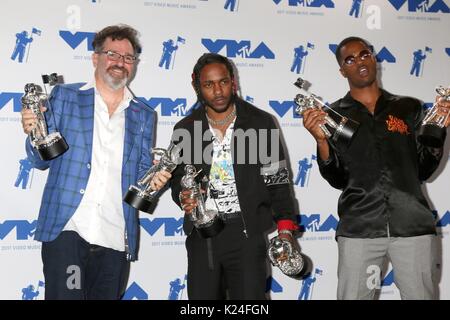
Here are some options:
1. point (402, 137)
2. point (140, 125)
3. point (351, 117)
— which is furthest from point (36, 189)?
point (402, 137)

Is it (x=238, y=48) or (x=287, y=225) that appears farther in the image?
(x=238, y=48)

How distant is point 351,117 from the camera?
9.69 feet

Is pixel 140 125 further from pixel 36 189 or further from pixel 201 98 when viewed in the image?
pixel 36 189

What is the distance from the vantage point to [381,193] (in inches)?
112

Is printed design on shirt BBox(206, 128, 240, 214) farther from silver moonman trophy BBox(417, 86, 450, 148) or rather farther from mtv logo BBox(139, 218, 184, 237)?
mtv logo BBox(139, 218, 184, 237)

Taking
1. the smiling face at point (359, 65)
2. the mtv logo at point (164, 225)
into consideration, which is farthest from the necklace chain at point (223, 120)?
the mtv logo at point (164, 225)

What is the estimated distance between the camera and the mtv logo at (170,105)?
3826 millimetres

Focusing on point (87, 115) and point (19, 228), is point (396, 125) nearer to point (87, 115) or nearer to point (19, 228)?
point (87, 115)

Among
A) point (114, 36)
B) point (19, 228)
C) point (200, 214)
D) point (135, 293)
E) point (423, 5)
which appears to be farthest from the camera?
point (423, 5)

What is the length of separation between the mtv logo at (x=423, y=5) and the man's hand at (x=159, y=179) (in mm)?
2630

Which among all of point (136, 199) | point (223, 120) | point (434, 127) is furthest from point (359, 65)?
point (136, 199)

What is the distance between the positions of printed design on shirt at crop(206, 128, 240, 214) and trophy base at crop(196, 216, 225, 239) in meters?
0.10

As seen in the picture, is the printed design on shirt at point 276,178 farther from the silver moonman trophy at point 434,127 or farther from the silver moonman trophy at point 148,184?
the silver moonman trophy at point 434,127

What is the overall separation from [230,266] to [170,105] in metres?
1.54
